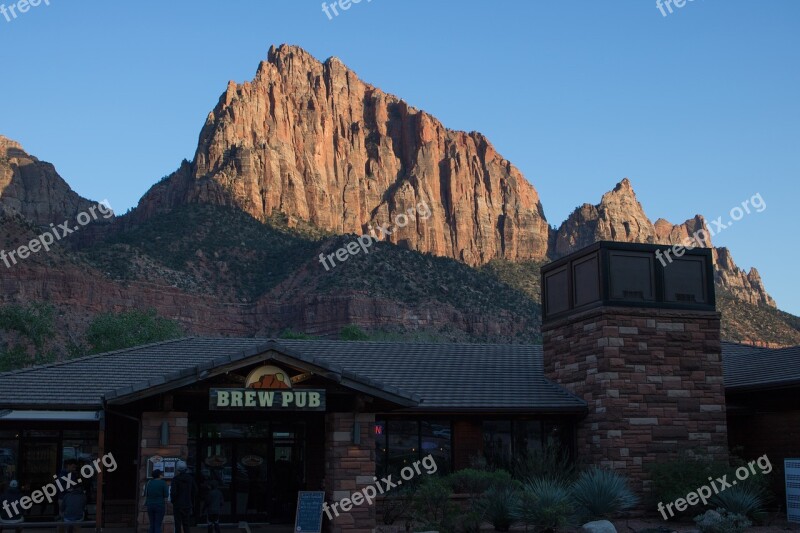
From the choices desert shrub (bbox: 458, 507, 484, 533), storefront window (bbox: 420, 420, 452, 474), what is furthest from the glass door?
desert shrub (bbox: 458, 507, 484, 533)

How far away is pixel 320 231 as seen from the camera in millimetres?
Answer: 132625

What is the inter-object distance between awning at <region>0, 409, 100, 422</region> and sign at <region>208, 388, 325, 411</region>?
3916 millimetres

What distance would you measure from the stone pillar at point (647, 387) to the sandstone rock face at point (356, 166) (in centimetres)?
10696

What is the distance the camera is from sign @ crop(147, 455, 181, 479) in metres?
17.4

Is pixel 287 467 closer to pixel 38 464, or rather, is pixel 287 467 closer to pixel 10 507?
pixel 38 464

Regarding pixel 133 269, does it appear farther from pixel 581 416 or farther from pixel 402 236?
pixel 581 416

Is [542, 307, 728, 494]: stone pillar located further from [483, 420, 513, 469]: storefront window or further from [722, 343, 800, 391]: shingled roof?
[483, 420, 513, 469]: storefront window

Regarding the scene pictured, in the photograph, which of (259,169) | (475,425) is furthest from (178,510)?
(259,169)

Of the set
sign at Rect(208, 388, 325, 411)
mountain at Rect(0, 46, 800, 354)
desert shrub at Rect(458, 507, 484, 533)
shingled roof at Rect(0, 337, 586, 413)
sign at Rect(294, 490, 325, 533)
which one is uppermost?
mountain at Rect(0, 46, 800, 354)

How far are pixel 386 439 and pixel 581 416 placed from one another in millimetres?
5030

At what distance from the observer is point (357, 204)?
161750mm

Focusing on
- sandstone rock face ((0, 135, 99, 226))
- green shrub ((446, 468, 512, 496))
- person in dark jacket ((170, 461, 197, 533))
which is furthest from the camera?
sandstone rock face ((0, 135, 99, 226))

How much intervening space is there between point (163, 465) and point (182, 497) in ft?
2.61

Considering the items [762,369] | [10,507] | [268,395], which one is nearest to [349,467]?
[268,395]
